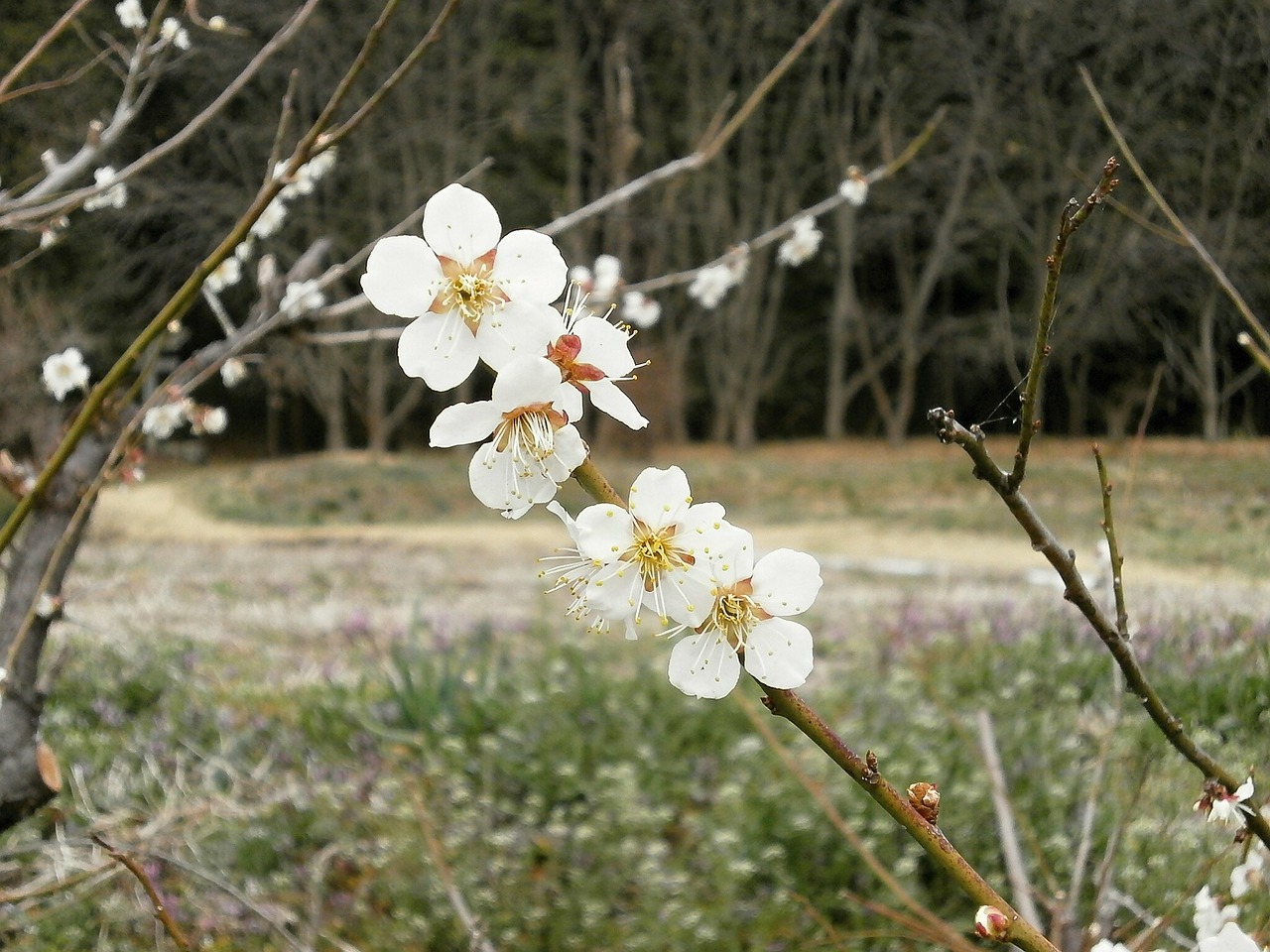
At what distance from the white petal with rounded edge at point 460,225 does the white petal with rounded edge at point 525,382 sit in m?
0.07

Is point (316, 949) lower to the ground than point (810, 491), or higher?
lower

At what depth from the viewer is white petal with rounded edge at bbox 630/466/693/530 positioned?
0.41 meters

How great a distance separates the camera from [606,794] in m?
1.53

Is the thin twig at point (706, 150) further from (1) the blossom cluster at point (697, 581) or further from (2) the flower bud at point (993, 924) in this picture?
(2) the flower bud at point (993, 924)

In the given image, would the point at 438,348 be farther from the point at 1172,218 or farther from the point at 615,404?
the point at 1172,218

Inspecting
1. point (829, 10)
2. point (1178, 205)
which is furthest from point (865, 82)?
point (829, 10)

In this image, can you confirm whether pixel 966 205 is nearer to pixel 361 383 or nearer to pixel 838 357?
pixel 838 357

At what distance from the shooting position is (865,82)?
3904 millimetres

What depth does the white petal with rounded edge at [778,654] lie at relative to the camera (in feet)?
1.27

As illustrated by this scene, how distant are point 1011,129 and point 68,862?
1.95 m

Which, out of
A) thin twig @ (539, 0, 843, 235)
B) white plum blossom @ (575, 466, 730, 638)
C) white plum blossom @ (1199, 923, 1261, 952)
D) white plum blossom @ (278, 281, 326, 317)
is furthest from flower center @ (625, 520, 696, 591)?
white plum blossom @ (278, 281, 326, 317)

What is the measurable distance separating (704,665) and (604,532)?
0.21 ft

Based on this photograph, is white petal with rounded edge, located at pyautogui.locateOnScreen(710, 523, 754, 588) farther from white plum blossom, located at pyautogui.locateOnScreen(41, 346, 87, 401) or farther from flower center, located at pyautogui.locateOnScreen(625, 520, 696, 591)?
white plum blossom, located at pyautogui.locateOnScreen(41, 346, 87, 401)

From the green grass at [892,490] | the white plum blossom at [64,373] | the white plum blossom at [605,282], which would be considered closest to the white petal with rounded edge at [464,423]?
the green grass at [892,490]
